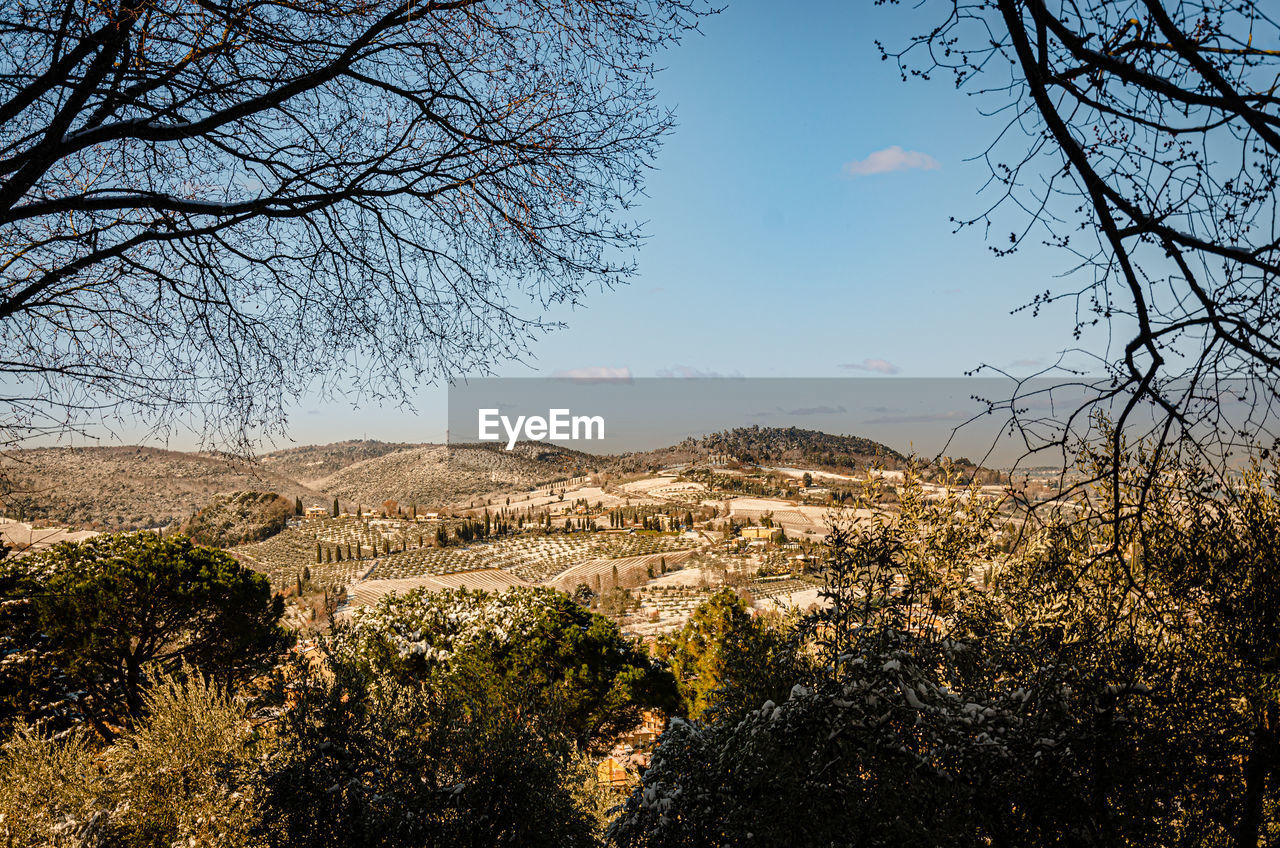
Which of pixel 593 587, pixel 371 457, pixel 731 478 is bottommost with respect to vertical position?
pixel 593 587

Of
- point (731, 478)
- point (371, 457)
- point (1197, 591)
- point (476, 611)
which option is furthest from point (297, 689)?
point (731, 478)

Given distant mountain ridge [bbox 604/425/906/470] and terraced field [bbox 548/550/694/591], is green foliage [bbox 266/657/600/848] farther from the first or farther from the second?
terraced field [bbox 548/550/694/591]

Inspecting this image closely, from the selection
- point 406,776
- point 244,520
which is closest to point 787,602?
point 406,776

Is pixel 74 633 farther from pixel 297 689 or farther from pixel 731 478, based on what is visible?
pixel 731 478

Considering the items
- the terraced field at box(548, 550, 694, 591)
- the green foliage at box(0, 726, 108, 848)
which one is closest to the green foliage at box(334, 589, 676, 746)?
the green foliage at box(0, 726, 108, 848)

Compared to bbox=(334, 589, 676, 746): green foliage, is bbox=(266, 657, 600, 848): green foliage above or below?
above

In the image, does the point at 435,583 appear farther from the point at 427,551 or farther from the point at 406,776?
the point at 406,776

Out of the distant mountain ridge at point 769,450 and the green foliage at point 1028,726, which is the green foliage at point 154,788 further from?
the distant mountain ridge at point 769,450
